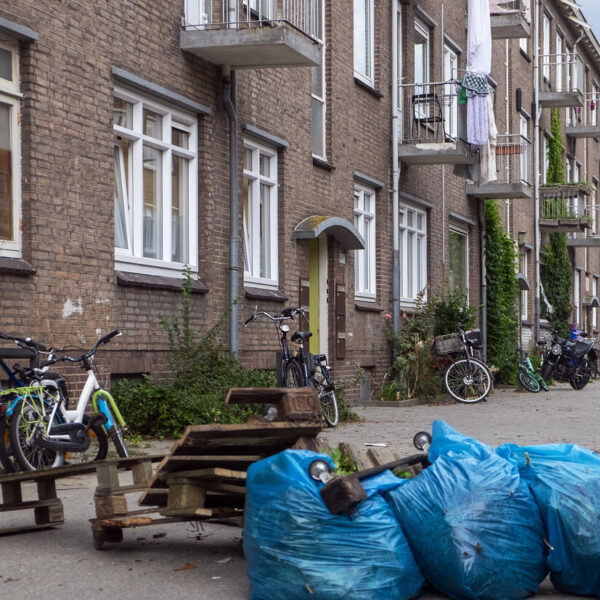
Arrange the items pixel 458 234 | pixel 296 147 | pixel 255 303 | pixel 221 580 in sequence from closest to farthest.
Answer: pixel 221 580 → pixel 255 303 → pixel 296 147 → pixel 458 234

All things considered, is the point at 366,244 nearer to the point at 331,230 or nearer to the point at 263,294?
the point at 331,230

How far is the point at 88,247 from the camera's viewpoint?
10492mm

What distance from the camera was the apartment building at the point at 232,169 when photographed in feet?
32.6

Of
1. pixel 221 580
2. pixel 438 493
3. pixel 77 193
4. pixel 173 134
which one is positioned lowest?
pixel 221 580

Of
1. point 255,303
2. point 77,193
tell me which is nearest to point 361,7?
point 255,303

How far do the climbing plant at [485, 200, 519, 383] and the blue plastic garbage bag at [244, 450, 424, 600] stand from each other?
60.9 feet

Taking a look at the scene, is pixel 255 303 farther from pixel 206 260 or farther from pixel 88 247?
pixel 88 247

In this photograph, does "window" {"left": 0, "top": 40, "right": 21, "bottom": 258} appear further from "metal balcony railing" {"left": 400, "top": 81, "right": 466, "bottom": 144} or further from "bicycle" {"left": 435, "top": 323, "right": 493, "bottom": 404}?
"metal balcony railing" {"left": 400, "top": 81, "right": 466, "bottom": 144}

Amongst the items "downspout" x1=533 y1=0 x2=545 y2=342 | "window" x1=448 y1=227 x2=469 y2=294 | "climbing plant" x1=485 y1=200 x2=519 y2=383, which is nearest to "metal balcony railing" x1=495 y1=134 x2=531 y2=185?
"climbing plant" x1=485 y1=200 x2=519 y2=383

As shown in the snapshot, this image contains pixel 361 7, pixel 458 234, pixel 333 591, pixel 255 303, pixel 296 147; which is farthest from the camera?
pixel 458 234

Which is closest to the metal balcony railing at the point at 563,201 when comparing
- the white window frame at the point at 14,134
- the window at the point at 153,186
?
the window at the point at 153,186

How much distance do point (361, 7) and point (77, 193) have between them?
8.95 meters

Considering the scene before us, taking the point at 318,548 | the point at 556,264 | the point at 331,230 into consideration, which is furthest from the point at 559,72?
the point at 318,548

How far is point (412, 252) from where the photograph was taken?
20.1 metres
